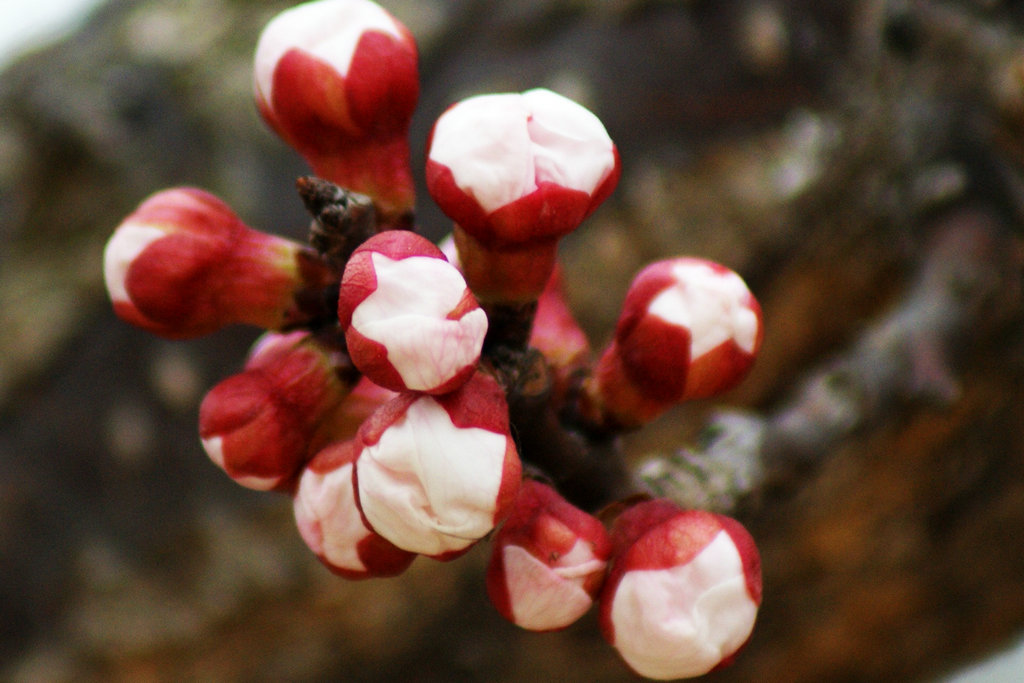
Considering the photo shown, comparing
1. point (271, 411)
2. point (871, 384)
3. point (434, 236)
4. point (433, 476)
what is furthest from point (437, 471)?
point (434, 236)

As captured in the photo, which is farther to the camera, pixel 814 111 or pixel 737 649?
pixel 814 111

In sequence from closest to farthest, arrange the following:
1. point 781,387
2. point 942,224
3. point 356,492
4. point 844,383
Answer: point 356,492, point 844,383, point 942,224, point 781,387

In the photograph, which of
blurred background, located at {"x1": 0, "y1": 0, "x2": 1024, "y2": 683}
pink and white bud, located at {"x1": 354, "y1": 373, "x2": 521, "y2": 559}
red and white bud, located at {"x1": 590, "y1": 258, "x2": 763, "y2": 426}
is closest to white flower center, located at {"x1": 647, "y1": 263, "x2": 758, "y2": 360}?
red and white bud, located at {"x1": 590, "y1": 258, "x2": 763, "y2": 426}

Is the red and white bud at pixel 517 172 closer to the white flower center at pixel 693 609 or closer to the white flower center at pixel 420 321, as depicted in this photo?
the white flower center at pixel 420 321

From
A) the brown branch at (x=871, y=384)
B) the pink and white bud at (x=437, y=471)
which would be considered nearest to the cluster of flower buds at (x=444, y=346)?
the pink and white bud at (x=437, y=471)

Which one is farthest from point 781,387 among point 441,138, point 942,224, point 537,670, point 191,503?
point 441,138

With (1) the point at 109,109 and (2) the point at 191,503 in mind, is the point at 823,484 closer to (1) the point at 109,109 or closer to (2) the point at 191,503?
(2) the point at 191,503

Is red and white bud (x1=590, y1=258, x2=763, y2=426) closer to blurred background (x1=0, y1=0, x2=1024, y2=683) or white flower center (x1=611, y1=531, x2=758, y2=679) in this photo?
white flower center (x1=611, y1=531, x2=758, y2=679)
